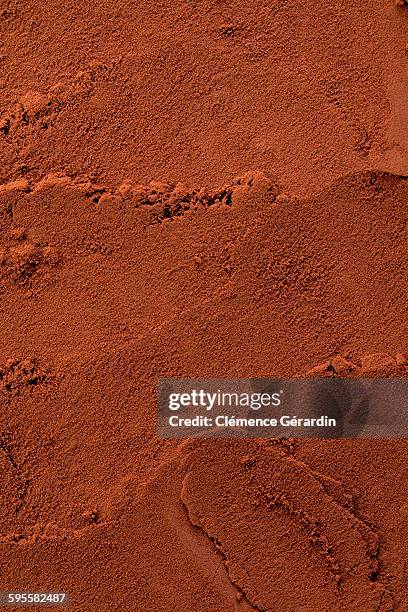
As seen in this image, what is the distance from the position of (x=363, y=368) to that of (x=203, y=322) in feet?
1.49

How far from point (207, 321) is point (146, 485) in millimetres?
479

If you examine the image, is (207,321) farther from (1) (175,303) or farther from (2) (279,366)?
(2) (279,366)

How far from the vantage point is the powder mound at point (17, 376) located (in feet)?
5.60

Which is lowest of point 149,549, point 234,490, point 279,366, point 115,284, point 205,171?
point 149,549

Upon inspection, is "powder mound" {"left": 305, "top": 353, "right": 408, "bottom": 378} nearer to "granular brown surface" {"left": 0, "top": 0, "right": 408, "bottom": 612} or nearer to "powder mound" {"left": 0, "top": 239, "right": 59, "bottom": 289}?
"granular brown surface" {"left": 0, "top": 0, "right": 408, "bottom": 612}

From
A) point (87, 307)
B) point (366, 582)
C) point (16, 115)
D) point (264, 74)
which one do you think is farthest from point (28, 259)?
point (366, 582)

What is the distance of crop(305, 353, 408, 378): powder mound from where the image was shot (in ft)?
5.54

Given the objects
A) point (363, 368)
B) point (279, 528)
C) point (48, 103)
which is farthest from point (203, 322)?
point (48, 103)

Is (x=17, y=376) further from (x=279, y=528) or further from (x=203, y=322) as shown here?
(x=279, y=528)

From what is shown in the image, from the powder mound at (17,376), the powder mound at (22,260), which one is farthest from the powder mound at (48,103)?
the powder mound at (17,376)

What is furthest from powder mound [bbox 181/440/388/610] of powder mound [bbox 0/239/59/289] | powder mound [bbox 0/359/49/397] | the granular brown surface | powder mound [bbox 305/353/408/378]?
powder mound [bbox 0/239/59/289]

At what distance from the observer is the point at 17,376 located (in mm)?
1705

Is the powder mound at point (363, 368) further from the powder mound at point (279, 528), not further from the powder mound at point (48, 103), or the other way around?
the powder mound at point (48, 103)

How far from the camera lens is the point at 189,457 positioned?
5.54 ft
